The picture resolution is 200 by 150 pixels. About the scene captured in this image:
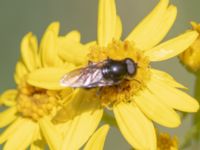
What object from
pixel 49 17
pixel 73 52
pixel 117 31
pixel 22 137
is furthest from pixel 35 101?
pixel 49 17

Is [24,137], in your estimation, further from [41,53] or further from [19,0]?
[19,0]

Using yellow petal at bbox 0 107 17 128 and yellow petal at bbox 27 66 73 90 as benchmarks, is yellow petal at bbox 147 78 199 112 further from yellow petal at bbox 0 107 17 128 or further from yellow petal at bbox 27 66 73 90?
yellow petal at bbox 0 107 17 128

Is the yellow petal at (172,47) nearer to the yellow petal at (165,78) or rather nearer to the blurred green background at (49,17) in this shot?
the yellow petal at (165,78)

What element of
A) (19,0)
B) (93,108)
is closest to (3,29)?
(19,0)

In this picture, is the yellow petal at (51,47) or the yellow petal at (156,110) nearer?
the yellow petal at (156,110)

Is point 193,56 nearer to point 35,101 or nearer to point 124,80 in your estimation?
point 124,80

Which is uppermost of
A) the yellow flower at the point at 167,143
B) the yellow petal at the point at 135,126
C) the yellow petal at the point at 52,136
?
the yellow petal at the point at 52,136

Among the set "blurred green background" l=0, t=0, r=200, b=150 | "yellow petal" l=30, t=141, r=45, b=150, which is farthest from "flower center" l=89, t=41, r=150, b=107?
"blurred green background" l=0, t=0, r=200, b=150

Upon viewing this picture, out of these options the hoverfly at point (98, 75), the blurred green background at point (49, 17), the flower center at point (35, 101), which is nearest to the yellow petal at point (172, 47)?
the hoverfly at point (98, 75)
